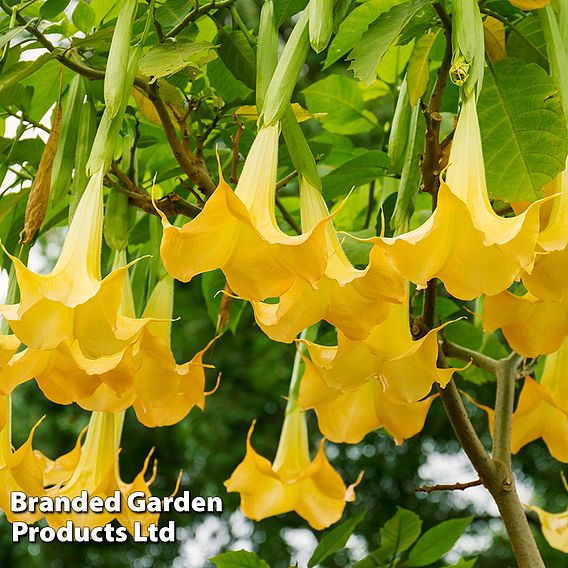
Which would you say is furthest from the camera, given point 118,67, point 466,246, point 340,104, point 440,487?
point 340,104

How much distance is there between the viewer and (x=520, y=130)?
0.81 metres

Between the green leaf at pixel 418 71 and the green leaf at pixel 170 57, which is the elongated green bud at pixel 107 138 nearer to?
the green leaf at pixel 170 57

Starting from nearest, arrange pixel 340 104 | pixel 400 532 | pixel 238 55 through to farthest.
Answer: pixel 238 55
pixel 400 532
pixel 340 104

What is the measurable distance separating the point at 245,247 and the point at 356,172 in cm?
48

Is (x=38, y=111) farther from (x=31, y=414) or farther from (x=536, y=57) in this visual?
(x=31, y=414)

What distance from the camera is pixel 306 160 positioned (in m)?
0.77

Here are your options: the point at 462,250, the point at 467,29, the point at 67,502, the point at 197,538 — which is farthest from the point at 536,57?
the point at 197,538

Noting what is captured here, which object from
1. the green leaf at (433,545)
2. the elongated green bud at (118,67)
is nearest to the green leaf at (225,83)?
the elongated green bud at (118,67)

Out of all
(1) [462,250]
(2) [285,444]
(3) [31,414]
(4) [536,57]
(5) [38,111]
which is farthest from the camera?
(3) [31,414]

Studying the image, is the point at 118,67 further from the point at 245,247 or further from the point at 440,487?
the point at 440,487

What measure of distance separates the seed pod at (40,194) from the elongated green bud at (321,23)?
0.30 m

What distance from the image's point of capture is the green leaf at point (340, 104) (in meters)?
1.35

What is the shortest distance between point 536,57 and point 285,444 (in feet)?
2.05

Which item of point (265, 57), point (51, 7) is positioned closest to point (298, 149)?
point (265, 57)
